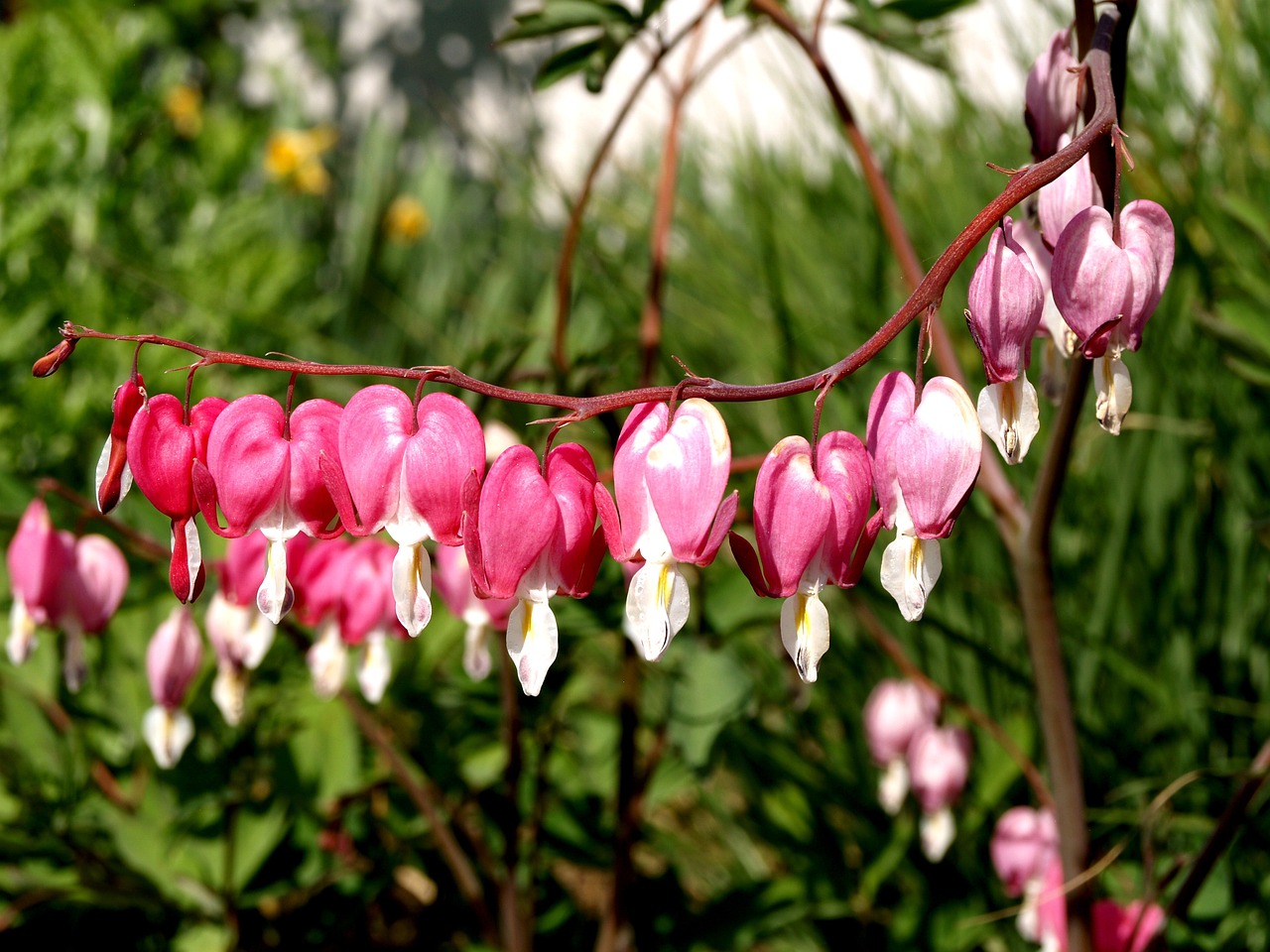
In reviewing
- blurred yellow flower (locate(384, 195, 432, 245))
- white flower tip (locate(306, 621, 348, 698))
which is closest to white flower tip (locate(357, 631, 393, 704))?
white flower tip (locate(306, 621, 348, 698))

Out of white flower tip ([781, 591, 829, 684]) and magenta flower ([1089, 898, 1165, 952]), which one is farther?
magenta flower ([1089, 898, 1165, 952])

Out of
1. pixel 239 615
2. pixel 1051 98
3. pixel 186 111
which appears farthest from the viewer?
pixel 186 111

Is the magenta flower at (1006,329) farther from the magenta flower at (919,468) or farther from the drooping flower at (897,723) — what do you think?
the drooping flower at (897,723)

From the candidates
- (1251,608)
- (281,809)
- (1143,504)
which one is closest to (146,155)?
(281,809)

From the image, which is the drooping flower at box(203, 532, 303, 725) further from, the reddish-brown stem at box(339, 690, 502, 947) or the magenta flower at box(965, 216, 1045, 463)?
the magenta flower at box(965, 216, 1045, 463)

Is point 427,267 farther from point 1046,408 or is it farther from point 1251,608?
point 1251,608

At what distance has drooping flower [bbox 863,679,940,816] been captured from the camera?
3.98ft

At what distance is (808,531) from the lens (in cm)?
55

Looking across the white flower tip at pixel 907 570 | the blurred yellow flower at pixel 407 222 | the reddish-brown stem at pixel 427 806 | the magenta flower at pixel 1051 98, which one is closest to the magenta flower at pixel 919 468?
the white flower tip at pixel 907 570

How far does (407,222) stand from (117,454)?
2.69 meters

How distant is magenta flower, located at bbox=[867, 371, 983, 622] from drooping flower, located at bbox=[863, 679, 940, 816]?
0.67 meters

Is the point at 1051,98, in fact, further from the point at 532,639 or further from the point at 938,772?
the point at 938,772

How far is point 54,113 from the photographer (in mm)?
1963

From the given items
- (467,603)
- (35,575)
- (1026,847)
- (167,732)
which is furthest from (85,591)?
(1026,847)
